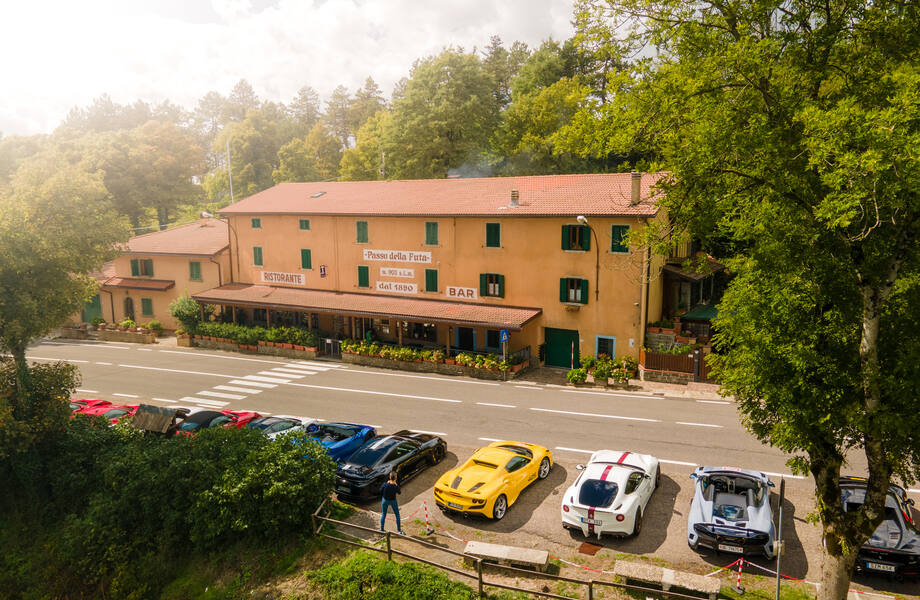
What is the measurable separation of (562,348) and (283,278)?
1861 cm

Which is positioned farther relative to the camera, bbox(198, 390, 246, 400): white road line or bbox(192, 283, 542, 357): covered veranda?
bbox(192, 283, 542, 357): covered veranda

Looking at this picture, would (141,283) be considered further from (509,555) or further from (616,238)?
(509,555)

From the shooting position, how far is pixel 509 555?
11.9m

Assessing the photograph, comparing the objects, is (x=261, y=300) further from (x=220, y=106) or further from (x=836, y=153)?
(x=220, y=106)

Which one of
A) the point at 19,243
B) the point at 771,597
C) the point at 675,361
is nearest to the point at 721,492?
the point at 771,597

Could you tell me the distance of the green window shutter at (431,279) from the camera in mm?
32344

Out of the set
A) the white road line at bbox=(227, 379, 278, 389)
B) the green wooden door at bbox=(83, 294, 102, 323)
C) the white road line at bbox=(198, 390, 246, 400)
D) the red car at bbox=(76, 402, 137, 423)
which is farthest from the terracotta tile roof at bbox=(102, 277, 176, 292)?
the red car at bbox=(76, 402, 137, 423)

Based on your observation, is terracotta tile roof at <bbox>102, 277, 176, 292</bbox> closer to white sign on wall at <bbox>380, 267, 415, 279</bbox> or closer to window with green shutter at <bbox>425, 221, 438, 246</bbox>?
white sign on wall at <bbox>380, 267, 415, 279</bbox>

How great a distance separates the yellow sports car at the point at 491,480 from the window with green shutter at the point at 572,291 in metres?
13.3

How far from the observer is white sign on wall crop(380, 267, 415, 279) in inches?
1300

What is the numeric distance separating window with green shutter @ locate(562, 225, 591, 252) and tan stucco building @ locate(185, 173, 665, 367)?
0.16 feet

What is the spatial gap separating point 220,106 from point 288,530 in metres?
107

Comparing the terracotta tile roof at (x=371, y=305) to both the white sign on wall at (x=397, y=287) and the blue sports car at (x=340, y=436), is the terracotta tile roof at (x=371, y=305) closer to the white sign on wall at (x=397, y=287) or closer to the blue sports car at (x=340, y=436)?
the white sign on wall at (x=397, y=287)

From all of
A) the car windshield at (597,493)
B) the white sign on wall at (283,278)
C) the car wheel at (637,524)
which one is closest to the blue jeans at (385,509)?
the car windshield at (597,493)
